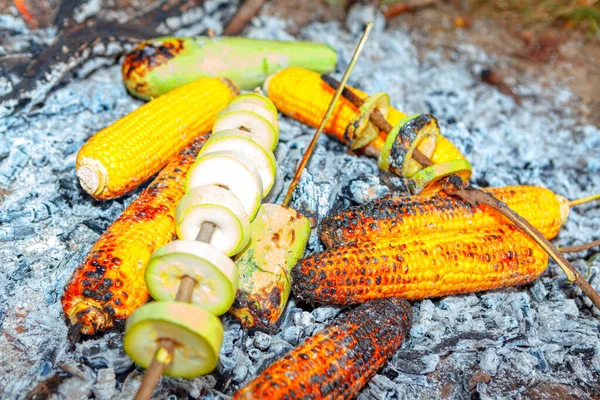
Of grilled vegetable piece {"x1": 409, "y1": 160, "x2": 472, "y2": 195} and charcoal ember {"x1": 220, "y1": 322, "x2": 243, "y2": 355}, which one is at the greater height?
grilled vegetable piece {"x1": 409, "y1": 160, "x2": 472, "y2": 195}

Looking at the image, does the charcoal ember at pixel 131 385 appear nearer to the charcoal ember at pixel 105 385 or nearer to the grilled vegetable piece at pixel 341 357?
the charcoal ember at pixel 105 385

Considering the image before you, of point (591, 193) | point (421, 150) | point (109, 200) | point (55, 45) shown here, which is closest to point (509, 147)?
point (591, 193)

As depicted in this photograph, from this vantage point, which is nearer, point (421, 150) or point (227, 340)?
point (227, 340)

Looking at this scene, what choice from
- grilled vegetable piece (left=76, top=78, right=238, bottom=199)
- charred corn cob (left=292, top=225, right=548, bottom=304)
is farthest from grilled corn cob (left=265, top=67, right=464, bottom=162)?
charred corn cob (left=292, top=225, right=548, bottom=304)

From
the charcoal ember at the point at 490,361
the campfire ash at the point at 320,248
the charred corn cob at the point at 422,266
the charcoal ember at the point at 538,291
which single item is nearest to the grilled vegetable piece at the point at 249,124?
the campfire ash at the point at 320,248

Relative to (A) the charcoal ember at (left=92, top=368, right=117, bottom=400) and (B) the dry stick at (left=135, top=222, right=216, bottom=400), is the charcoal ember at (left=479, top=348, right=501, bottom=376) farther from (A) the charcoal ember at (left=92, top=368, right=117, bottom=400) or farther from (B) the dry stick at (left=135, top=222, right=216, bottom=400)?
(A) the charcoal ember at (left=92, top=368, right=117, bottom=400)

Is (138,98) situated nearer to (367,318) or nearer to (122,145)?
(122,145)
